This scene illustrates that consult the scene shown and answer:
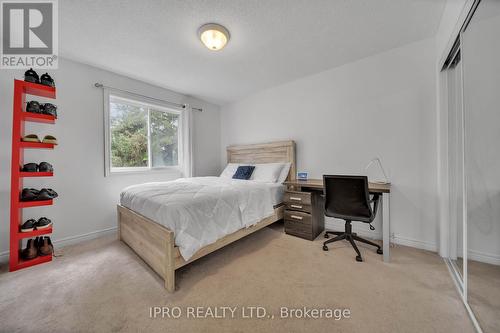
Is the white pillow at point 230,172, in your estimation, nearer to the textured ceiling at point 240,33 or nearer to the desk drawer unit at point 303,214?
the desk drawer unit at point 303,214

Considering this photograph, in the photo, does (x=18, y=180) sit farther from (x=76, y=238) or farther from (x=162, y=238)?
(x=162, y=238)

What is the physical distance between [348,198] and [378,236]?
93 centimetres

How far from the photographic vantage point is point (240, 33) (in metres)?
1.97

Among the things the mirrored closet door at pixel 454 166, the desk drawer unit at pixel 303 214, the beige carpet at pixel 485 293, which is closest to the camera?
the beige carpet at pixel 485 293

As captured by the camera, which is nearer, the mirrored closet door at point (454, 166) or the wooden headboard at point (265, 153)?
the mirrored closet door at point (454, 166)

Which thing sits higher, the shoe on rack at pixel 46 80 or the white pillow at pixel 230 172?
the shoe on rack at pixel 46 80

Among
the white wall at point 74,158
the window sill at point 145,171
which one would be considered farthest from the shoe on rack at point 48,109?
the window sill at point 145,171

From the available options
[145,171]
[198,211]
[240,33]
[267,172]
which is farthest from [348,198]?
[145,171]

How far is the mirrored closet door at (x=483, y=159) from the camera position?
1176 millimetres

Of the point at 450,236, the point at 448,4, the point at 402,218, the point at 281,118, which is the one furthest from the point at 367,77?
the point at 450,236

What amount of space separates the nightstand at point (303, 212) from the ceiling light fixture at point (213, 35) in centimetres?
202

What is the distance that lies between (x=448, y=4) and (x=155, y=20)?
2712 mm

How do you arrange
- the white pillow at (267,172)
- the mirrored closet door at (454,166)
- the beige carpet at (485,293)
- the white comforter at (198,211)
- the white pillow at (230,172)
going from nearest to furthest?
1. the beige carpet at (485,293)
2. the white comforter at (198,211)
3. the mirrored closet door at (454,166)
4. the white pillow at (267,172)
5. the white pillow at (230,172)

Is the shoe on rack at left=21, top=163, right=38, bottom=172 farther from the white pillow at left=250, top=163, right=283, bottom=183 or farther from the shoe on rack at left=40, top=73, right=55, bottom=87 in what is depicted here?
the white pillow at left=250, top=163, right=283, bottom=183
